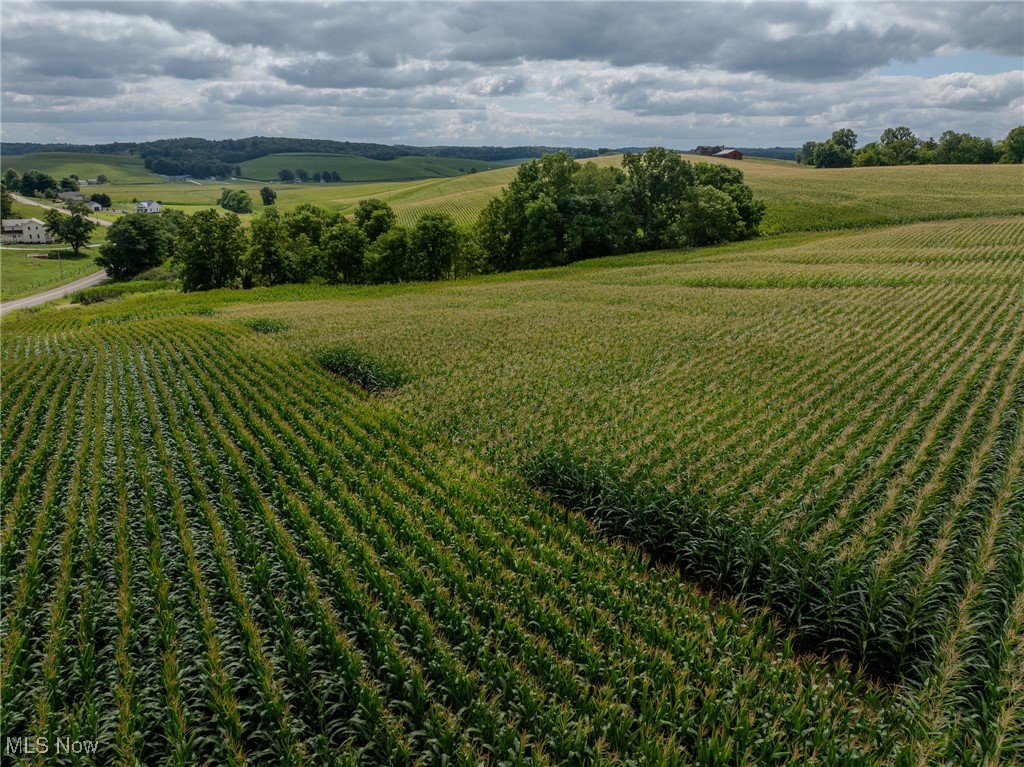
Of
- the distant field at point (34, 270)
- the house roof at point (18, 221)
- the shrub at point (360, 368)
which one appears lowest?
the distant field at point (34, 270)

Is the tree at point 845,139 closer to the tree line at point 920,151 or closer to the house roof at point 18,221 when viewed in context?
the tree line at point 920,151

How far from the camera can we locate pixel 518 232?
7219cm

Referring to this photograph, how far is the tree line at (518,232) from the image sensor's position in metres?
68.8

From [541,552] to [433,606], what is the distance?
7.42 feet

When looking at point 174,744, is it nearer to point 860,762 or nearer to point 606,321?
point 860,762

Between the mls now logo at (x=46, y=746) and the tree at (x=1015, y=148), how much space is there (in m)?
163


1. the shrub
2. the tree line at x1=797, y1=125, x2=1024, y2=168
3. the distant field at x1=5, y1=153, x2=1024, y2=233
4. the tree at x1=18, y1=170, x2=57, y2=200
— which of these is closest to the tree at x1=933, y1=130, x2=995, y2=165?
the tree line at x1=797, y1=125, x2=1024, y2=168

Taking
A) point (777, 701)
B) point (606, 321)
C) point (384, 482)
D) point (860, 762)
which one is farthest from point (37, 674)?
point (606, 321)

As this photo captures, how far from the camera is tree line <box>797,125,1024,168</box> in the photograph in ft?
408

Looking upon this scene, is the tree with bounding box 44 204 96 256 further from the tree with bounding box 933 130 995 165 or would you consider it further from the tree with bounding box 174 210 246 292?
the tree with bounding box 933 130 995 165

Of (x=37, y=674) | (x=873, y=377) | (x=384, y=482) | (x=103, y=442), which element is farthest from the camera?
(x=873, y=377)

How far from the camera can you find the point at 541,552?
11.0m

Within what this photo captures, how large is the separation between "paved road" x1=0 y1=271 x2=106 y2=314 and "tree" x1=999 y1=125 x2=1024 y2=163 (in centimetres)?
16746

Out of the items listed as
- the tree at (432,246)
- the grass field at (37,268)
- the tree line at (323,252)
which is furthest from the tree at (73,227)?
the tree at (432,246)
